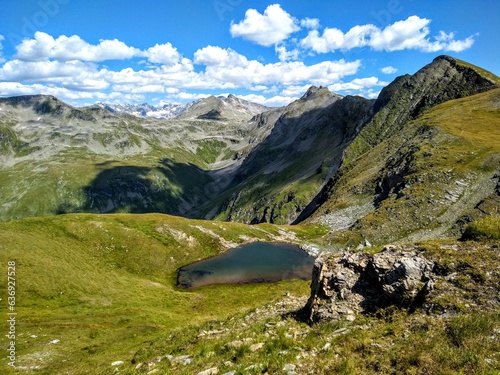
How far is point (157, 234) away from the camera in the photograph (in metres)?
96.4

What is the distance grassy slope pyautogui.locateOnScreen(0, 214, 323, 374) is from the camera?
114 ft

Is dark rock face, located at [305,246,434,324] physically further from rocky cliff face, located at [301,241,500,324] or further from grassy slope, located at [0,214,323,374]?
grassy slope, located at [0,214,323,374]

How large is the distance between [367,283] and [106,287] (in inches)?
2216

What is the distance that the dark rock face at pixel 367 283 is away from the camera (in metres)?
17.5

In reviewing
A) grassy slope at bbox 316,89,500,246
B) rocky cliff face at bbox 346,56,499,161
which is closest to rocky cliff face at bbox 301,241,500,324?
grassy slope at bbox 316,89,500,246

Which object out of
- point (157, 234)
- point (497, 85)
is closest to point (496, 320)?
point (157, 234)

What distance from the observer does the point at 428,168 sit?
3541 inches

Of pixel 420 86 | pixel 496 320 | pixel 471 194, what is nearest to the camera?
pixel 496 320

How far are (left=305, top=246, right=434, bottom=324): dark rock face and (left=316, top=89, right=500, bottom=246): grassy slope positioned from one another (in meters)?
64.4

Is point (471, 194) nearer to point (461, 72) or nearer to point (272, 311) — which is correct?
point (272, 311)

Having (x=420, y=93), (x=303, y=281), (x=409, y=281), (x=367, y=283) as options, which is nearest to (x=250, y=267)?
(x=303, y=281)

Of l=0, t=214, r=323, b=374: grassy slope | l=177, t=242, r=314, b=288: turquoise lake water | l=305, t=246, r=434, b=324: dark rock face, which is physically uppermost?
l=305, t=246, r=434, b=324: dark rock face

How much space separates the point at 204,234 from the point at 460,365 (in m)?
96.1

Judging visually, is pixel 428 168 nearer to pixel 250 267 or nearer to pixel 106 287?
pixel 250 267
